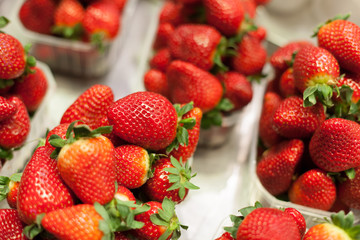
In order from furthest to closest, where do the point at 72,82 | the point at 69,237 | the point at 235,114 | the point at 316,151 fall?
the point at 72,82
the point at 235,114
the point at 316,151
the point at 69,237

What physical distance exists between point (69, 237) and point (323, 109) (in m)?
0.80

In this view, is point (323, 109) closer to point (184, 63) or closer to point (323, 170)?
point (323, 170)

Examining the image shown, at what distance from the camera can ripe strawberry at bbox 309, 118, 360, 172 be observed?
111 centimetres

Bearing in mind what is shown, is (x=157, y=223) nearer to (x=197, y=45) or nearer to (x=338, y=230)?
(x=338, y=230)

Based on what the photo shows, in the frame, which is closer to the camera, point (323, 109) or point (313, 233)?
point (313, 233)

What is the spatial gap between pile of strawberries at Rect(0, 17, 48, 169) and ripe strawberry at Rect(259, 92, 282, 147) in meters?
0.76

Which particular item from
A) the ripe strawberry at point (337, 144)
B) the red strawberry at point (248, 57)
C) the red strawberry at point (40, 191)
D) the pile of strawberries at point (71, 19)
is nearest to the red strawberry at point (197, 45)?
the red strawberry at point (248, 57)

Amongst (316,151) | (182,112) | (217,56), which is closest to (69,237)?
(182,112)

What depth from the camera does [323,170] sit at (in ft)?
3.97

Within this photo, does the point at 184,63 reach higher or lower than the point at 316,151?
higher

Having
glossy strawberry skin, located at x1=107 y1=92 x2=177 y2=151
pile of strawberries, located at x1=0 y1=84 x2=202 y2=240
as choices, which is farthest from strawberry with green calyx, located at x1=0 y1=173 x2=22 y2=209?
glossy strawberry skin, located at x1=107 y1=92 x2=177 y2=151

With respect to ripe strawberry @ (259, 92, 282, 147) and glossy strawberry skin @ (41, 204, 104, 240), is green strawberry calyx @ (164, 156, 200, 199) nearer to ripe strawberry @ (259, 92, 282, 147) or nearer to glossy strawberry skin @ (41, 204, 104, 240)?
glossy strawberry skin @ (41, 204, 104, 240)

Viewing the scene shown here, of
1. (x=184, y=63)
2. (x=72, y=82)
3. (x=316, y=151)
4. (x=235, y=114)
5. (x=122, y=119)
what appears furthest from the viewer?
(x=72, y=82)

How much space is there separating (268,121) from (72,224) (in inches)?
31.1
